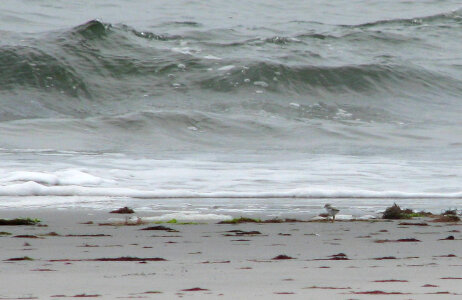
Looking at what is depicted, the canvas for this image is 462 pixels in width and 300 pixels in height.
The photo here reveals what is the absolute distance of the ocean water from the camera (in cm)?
604

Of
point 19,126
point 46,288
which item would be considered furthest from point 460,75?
point 46,288

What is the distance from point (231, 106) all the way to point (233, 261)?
1003 centimetres

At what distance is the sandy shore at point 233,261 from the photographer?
2.15 meters

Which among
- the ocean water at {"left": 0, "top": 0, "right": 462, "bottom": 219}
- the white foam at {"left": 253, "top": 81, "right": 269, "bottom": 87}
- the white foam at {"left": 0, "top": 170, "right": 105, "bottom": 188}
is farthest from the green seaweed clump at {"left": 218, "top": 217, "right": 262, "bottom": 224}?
the white foam at {"left": 253, "top": 81, "right": 269, "bottom": 87}

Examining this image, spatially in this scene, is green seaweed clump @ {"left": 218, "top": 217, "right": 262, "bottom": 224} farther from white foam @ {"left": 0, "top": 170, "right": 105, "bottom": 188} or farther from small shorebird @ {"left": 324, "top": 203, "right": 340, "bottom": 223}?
white foam @ {"left": 0, "top": 170, "right": 105, "bottom": 188}

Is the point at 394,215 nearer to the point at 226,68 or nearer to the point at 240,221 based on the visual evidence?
the point at 240,221

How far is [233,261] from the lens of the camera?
9.32ft

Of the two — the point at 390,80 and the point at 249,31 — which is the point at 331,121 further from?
the point at 249,31

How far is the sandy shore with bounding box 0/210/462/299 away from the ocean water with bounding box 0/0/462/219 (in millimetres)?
1082

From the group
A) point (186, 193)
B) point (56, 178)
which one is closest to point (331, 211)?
point (186, 193)

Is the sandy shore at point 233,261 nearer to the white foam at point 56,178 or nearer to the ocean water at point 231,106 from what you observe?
the ocean water at point 231,106

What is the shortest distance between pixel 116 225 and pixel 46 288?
6.16ft

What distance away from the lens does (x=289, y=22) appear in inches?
731

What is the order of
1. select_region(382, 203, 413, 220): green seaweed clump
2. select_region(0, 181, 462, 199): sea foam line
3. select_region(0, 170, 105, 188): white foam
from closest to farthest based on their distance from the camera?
select_region(382, 203, 413, 220): green seaweed clump < select_region(0, 181, 462, 199): sea foam line < select_region(0, 170, 105, 188): white foam
